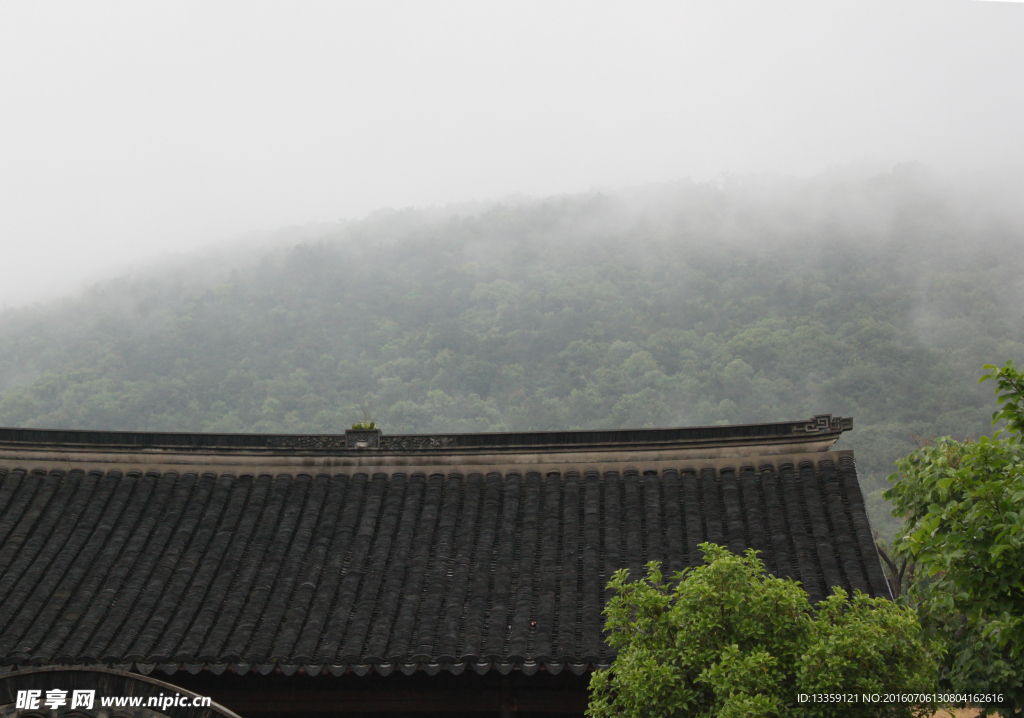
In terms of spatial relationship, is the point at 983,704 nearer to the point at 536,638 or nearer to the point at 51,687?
the point at 536,638

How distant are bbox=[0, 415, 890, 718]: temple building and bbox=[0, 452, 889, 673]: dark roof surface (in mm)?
24

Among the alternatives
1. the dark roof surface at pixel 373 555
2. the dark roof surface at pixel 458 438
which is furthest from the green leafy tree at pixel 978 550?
the dark roof surface at pixel 458 438

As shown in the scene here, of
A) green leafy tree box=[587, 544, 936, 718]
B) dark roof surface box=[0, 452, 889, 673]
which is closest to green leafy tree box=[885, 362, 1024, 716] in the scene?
green leafy tree box=[587, 544, 936, 718]

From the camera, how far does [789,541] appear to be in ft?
31.4

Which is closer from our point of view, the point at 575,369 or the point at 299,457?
the point at 299,457

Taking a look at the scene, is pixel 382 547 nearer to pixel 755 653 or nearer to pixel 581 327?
Result: pixel 755 653

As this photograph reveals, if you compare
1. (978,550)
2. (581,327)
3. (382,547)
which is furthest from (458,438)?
(581,327)

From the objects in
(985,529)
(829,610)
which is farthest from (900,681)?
(985,529)

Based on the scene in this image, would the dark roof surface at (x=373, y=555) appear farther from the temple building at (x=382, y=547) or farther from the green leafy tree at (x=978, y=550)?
the green leafy tree at (x=978, y=550)

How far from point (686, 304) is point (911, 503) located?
93.1 metres

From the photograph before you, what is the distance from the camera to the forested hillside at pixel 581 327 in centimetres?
7644

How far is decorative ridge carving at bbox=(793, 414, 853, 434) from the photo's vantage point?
10.4 metres

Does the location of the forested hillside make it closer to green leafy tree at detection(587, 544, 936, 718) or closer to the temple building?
the temple building

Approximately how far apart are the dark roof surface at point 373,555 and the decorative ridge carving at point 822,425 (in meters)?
0.32
